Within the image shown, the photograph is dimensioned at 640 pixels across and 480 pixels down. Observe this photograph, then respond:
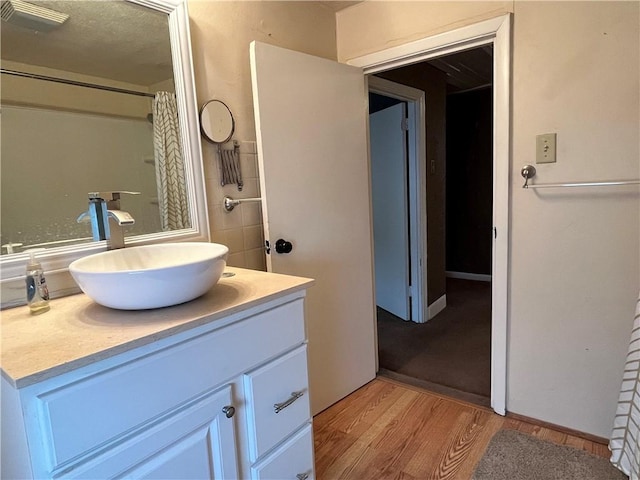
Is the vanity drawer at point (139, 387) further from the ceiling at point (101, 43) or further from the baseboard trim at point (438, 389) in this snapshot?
the baseboard trim at point (438, 389)

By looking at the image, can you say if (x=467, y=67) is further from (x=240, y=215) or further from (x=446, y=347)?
(x=240, y=215)

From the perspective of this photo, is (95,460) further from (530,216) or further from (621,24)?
(621,24)

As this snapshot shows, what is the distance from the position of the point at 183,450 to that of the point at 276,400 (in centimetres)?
29

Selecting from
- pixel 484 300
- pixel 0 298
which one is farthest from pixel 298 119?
pixel 484 300

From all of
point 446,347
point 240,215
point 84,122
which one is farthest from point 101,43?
point 446,347

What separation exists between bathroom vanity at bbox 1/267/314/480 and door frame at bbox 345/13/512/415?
3.34 feet

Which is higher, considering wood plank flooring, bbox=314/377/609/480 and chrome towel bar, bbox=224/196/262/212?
→ chrome towel bar, bbox=224/196/262/212

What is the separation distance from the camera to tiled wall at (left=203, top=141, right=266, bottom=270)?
1572 millimetres

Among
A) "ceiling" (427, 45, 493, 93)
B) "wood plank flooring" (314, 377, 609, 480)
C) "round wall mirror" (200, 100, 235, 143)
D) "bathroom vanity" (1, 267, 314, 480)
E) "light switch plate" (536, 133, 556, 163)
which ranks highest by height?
"ceiling" (427, 45, 493, 93)

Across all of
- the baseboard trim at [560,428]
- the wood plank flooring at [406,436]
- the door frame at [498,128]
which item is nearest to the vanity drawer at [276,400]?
the wood plank flooring at [406,436]

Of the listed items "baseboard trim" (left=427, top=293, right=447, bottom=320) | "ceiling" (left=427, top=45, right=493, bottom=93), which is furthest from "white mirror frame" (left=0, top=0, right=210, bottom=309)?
"baseboard trim" (left=427, top=293, right=447, bottom=320)

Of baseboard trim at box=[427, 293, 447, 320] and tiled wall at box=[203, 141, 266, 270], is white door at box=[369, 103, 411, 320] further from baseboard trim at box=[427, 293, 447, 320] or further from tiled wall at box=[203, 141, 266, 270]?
tiled wall at box=[203, 141, 266, 270]

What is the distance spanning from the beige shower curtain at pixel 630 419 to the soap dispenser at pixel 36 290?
6.04 feet

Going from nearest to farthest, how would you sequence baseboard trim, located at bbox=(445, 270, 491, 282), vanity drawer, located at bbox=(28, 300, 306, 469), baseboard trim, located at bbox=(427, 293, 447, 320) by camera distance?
vanity drawer, located at bbox=(28, 300, 306, 469)
baseboard trim, located at bbox=(427, 293, 447, 320)
baseboard trim, located at bbox=(445, 270, 491, 282)
